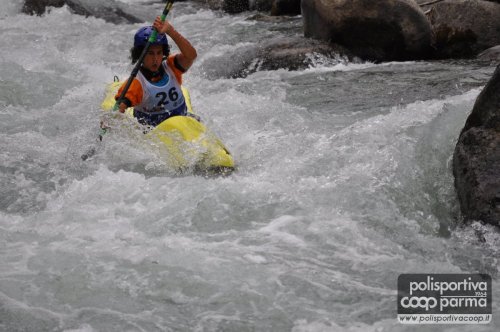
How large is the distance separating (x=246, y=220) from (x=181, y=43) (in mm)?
1965

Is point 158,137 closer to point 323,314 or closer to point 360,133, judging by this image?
point 360,133

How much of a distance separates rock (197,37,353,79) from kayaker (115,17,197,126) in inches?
123

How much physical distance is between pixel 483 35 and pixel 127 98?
5884 millimetres

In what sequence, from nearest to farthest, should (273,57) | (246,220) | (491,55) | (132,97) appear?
(246,220)
(132,97)
(491,55)
(273,57)

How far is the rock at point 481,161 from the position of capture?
4.33 m

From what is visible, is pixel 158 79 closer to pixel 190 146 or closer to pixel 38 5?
pixel 190 146

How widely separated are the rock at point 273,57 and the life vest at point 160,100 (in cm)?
317

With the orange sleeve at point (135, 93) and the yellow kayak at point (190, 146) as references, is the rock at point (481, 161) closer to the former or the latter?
the yellow kayak at point (190, 146)

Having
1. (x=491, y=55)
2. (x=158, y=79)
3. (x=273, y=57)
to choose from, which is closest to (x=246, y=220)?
(x=158, y=79)

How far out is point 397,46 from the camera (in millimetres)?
9391

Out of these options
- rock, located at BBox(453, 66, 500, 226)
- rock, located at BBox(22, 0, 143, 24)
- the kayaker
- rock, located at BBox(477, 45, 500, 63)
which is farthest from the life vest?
rock, located at BBox(22, 0, 143, 24)

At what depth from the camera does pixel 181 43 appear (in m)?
5.89

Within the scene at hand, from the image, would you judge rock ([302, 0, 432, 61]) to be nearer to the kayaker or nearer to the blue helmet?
the kayaker

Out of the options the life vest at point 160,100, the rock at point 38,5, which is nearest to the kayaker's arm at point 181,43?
the life vest at point 160,100
